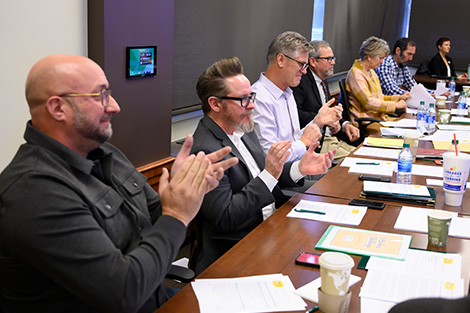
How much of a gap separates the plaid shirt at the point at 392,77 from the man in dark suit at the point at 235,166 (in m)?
4.21

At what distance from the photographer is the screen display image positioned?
9.84ft

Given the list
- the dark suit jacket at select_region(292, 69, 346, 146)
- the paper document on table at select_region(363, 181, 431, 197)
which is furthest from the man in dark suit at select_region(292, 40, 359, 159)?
the paper document on table at select_region(363, 181, 431, 197)

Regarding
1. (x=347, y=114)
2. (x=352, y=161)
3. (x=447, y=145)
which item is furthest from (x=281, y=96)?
(x=347, y=114)

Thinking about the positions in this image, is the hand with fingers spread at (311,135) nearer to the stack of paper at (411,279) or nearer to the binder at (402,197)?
the binder at (402,197)

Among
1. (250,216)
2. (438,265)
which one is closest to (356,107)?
(250,216)

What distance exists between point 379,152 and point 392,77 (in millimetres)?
4180

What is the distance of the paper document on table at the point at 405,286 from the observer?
4.97 feet

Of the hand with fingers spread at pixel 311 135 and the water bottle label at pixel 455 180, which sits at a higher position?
the water bottle label at pixel 455 180

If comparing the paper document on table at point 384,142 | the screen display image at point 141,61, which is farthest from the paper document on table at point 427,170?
the screen display image at point 141,61

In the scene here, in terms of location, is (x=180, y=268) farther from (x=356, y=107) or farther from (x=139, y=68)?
(x=356, y=107)

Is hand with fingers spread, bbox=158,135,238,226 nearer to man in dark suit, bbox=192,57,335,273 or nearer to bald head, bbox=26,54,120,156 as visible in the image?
bald head, bbox=26,54,120,156

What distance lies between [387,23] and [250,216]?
29.8ft

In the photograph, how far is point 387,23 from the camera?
411 inches

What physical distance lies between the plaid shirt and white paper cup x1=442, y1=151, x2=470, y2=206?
4.41 metres
